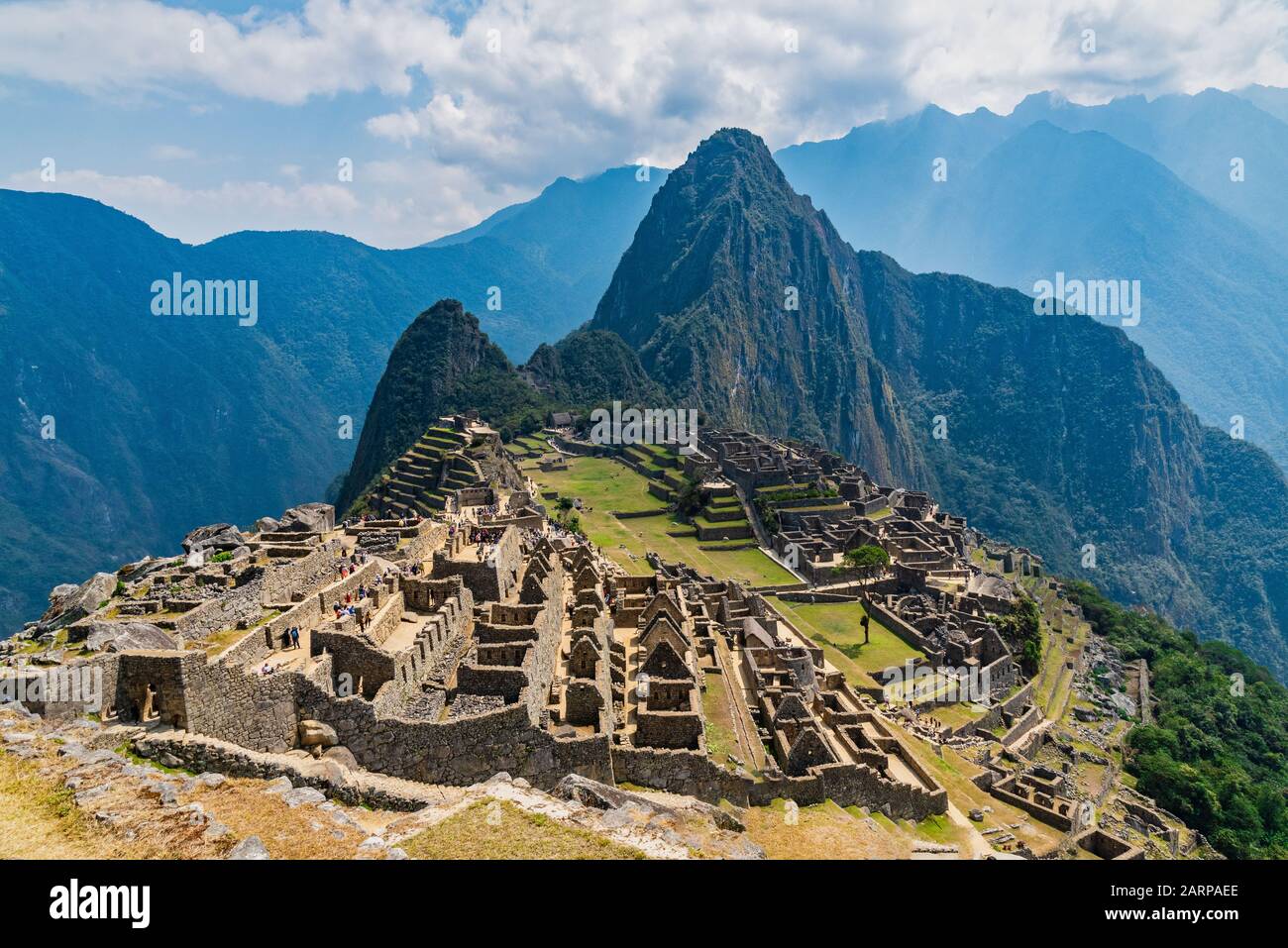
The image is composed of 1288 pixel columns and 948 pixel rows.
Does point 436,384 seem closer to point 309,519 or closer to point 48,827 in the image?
point 309,519

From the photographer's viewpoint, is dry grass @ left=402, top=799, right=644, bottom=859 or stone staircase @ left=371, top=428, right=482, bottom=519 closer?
dry grass @ left=402, top=799, right=644, bottom=859

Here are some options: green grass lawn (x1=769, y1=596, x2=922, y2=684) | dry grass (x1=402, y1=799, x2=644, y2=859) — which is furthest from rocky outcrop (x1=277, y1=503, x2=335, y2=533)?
green grass lawn (x1=769, y1=596, x2=922, y2=684)

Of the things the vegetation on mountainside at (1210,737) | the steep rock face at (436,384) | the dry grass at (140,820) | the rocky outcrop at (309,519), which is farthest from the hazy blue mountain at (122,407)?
the vegetation on mountainside at (1210,737)

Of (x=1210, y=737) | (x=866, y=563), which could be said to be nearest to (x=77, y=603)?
(x=866, y=563)

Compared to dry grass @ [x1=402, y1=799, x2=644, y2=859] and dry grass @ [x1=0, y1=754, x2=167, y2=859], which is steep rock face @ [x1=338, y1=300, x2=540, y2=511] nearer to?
dry grass @ [x1=0, y1=754, x2=167, y2=859]

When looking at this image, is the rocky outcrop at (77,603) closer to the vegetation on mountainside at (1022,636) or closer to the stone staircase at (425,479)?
the stone staircase at (425,479)
